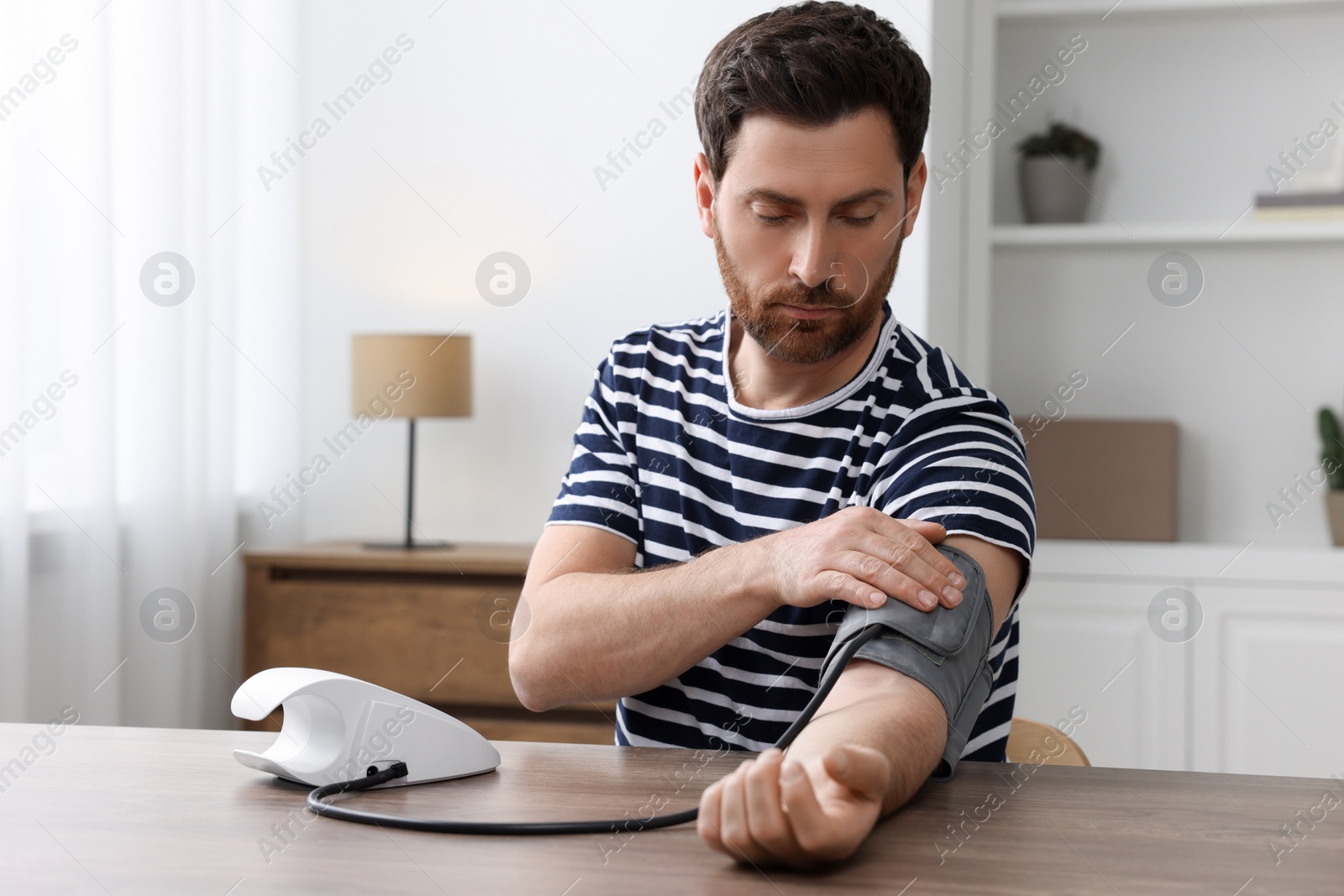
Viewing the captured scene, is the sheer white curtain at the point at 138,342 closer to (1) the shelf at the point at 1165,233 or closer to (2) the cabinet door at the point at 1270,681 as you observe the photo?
(1) the shelf at the point at 1165,233

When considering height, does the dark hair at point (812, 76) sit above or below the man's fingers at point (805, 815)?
above

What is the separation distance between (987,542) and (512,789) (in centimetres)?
43

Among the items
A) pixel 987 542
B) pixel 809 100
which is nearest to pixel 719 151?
pixel 809 100

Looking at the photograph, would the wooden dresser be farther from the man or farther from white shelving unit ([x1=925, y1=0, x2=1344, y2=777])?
the man

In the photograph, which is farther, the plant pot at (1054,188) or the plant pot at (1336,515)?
the plant pot at (1054,188)

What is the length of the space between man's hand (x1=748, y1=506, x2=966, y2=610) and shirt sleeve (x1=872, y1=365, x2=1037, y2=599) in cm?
6

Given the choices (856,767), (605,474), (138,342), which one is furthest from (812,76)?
(138,342)

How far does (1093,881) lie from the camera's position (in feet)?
2.08

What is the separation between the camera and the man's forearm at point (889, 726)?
0.76m

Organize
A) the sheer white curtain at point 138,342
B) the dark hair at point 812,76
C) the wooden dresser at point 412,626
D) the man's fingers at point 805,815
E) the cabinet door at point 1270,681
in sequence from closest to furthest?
the man's fingers at point 805,815, the dark hair at point 812,76, the sheer white curtain at point 138,342, the cabinet door at point 1270,681, the wooden dresser at point 412,626

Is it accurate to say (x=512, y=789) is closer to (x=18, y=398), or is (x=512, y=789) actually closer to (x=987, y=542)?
(x=987, y=542)

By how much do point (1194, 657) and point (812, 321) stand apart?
1.69 meters

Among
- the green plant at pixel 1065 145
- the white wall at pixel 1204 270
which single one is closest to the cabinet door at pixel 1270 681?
the white wall at pixel 1204 270

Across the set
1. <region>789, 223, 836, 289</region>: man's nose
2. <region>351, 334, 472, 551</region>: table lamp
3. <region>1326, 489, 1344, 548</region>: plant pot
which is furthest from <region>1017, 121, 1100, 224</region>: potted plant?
<region>789, 223, 836, 289</region>: man's nose
